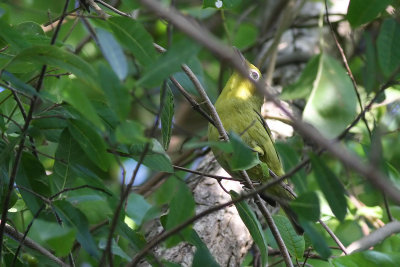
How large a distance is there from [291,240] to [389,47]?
1.16m

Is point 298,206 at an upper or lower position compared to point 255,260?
lower

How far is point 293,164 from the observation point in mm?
1705

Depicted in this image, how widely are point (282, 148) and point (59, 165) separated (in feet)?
3.86

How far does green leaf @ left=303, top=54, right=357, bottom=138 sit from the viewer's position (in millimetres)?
1688

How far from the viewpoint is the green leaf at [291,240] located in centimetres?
260

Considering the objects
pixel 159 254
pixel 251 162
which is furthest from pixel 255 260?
pixel 251 162

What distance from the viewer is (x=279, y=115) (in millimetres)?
4496

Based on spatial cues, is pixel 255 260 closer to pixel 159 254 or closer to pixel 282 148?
pixel 159 254

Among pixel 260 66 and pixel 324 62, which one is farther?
pixel 260 66

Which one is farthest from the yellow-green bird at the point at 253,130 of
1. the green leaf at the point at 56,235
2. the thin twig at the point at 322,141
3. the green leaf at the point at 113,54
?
the thin twig at the point at 322,141

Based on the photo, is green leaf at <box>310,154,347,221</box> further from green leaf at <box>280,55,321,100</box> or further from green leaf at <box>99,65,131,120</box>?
green leaf at <box>99,65,131,120</box>

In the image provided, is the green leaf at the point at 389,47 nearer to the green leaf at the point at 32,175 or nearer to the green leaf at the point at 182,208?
the green leaf at the point at 182,208

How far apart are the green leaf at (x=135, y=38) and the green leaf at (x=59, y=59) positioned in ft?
0.52

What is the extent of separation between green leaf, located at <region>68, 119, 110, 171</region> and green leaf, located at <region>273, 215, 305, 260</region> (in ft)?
3.16
